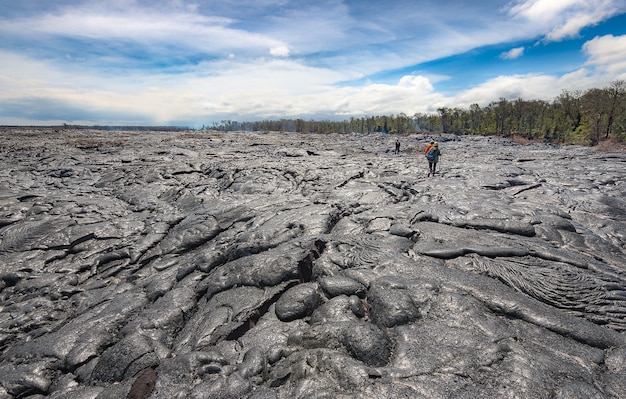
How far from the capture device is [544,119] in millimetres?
78438

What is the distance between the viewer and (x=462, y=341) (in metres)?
5.73

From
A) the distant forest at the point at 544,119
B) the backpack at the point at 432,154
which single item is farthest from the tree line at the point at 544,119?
the backpack at the point at 432,154

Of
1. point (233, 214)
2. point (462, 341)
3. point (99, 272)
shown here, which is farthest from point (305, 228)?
point (99, 272)

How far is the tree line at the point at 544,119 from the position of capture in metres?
56.6

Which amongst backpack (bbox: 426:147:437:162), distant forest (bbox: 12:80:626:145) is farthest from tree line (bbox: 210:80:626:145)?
backpack (bbox: 426:147:437:162)

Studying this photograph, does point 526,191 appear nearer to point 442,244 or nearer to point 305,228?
point 442,244

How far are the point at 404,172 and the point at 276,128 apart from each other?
175m

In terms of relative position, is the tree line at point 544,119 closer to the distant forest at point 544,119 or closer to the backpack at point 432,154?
the distant forest at point 544,119

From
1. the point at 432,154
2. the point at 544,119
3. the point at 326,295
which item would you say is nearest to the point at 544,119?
the point at 544,119

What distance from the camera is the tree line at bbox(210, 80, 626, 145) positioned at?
5656 cm

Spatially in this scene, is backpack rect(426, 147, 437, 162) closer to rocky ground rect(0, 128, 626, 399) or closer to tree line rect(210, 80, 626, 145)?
rocky ground rect(0, 128, 626, 399)

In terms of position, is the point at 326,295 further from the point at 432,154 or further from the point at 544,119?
the point at 544,119

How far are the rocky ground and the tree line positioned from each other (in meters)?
57.5

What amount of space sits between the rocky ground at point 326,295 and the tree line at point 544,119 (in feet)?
189
